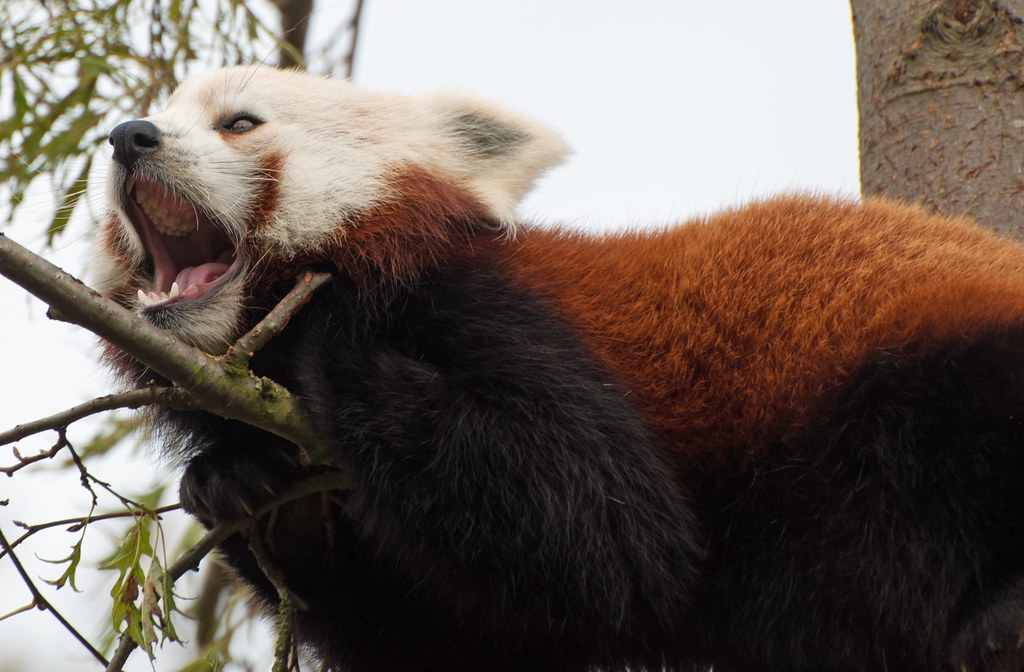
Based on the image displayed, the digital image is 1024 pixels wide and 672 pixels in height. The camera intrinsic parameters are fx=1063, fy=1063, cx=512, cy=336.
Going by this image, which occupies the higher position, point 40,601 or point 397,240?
point 397,240

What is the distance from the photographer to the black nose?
2.96 metres

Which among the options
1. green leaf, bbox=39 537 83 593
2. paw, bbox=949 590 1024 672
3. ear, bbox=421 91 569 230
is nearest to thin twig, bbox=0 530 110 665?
green leaf, bbox=39 537 83 593

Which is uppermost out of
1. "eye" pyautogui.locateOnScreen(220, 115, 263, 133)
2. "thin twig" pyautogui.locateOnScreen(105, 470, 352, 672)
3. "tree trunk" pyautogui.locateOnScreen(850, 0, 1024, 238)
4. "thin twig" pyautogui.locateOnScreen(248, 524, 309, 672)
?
"tree trunk" pyautogui.locateOnScreen(850, 0, 1024, 238)

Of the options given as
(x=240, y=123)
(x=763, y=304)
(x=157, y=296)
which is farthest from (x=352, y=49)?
(x=763, y=304)

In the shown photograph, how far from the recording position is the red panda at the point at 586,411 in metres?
A: 2.66

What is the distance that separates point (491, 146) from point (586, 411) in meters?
1.19

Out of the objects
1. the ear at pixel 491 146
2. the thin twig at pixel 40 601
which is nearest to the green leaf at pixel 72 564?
the thin twig at pixel 40 601

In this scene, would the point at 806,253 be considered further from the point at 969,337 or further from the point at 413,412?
the point at 413,412

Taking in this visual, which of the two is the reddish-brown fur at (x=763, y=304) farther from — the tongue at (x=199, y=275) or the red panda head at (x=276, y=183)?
the tongue at (x=199, y=275)

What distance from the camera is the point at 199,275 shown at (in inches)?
122

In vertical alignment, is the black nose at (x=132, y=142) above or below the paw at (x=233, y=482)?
above

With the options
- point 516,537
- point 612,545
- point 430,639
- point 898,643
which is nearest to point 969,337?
point 898,643

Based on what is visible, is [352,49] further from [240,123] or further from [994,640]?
[994,640]

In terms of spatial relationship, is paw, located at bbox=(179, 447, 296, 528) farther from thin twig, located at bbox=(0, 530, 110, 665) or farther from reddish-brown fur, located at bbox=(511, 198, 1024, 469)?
reddish-brown fur, located at bbox=(511, 198, 1024, 469)
